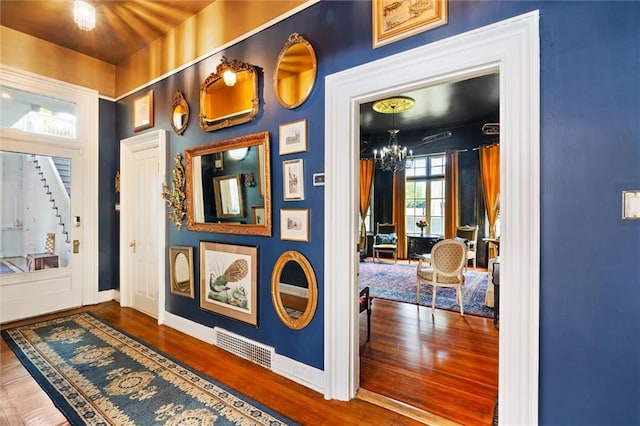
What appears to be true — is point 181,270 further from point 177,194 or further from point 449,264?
point 449,264

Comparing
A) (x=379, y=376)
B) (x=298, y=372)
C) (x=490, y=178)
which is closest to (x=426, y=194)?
(x=490, y=178)

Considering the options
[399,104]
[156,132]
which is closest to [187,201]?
[156,132]

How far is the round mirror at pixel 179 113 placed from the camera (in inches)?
133

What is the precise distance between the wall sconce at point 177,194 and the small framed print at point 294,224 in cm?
156

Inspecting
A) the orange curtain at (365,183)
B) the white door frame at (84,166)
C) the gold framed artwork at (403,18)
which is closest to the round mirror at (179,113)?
the white door frame at (84,166)

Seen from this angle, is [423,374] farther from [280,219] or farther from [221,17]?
[221,17]

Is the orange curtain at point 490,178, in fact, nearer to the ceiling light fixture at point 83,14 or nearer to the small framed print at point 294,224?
the small framed print at point 294,224

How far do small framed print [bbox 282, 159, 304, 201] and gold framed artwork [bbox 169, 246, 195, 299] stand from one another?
5.20 ft

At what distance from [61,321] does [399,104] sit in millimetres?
5922

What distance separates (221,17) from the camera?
300cm

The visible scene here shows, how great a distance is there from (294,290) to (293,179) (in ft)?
3.06

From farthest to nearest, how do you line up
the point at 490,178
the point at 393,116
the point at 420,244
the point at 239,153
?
the point at 420,244
the point at 490,178
the point at 393,116
the point at 239,153

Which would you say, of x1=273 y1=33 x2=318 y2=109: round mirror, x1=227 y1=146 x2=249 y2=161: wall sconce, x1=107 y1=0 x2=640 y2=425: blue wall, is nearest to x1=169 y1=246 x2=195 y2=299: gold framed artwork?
x1=227 y1=146 x2=249 y2=161: wall sconce

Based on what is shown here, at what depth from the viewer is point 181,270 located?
11.4ft
